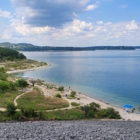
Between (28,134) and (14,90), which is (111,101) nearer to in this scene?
(14,90)

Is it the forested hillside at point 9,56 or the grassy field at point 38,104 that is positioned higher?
the forested hillside at point 9,56

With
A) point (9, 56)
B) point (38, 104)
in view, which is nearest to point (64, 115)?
point (38, 104)

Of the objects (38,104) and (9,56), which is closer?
(38,104)

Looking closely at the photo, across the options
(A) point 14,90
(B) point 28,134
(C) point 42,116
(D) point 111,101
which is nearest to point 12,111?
(C) point 42,116

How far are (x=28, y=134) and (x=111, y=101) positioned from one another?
122 ft

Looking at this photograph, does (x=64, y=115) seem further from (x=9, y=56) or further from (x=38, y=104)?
(x=9, y=56)

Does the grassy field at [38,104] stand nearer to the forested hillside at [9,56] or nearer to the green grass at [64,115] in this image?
the green grass at [64,115]

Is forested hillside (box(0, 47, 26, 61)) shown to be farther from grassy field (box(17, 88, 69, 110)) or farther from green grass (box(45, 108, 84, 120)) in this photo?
green grass (box(45, 108, 84, 120))

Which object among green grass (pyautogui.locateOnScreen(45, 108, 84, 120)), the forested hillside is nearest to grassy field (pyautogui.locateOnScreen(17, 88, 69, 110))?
green grass (pyautogui.locateOnScreen(45, 108, 84, 120))

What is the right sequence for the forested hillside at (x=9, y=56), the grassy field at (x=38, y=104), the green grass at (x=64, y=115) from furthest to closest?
1. the forested hillside at (x=9, y=56)
2. the grassy field at (x=38, y=104)
3. the green grass at (x=64, y=115)

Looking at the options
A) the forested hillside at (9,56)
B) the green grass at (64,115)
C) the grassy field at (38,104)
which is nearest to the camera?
the green grass at (64,115)

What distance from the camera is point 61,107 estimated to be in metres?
37.4

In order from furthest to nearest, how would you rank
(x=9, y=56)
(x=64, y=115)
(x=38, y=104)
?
(x=9, y=56) → (x=38, y=104) → (x=64, y=115)

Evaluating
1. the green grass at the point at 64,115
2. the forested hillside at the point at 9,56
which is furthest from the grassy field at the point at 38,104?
the forested hillside at the point at 9,56
